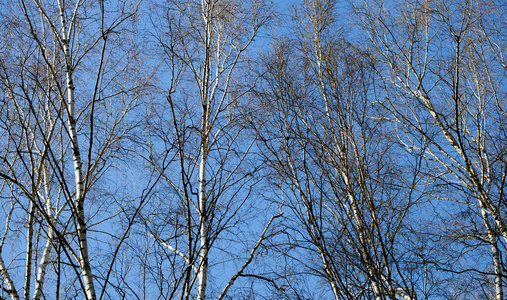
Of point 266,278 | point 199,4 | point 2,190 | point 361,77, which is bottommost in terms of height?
point 266,278

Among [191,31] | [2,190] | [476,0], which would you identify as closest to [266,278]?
[191,31]

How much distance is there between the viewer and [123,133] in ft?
23.0

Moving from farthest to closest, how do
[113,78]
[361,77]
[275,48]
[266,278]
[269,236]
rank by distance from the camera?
[113,78] < [275,48] < [269,236] < [266,278] < [361,77]

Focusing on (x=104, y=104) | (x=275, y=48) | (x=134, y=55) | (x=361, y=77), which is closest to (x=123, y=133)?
(x=104, y=104)

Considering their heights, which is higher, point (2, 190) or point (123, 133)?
point (123, 133)

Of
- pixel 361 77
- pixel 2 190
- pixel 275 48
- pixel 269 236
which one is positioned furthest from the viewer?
pixel 275 48

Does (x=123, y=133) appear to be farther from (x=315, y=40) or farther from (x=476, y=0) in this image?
(x=476, y=0)

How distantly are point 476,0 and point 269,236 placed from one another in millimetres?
4432

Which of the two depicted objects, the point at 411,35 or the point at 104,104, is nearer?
the point at 411,35

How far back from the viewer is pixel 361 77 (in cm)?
369

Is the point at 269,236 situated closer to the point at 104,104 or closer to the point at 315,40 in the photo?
the point at 315,40

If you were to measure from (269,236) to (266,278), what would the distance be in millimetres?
542

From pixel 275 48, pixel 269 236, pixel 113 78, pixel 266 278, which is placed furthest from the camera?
pixel 113 78

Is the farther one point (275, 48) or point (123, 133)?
point (123, 133)
